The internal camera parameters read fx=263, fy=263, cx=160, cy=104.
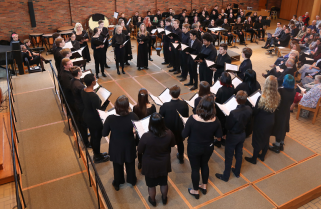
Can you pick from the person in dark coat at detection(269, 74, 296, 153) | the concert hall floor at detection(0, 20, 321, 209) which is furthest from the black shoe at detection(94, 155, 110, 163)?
the person in dark coat at detection(269, 74, 296, 153)

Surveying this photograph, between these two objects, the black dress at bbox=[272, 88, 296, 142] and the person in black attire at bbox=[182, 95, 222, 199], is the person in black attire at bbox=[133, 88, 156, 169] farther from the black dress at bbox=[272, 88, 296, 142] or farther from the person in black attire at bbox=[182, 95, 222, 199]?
the black dress at bbox=[272, 88, 296, 142]

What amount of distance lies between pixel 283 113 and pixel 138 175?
2.63 meters

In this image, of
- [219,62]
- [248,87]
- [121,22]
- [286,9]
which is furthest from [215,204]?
[286,9]

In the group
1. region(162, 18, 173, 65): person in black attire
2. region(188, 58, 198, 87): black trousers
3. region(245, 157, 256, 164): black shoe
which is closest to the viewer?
region(245, 157, 256, 164): black shoe

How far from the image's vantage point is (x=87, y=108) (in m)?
4.09

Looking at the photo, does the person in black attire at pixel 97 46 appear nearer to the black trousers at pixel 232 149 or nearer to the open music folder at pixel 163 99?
the open music folder at pixel 163 99

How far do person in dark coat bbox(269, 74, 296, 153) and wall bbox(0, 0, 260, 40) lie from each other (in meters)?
11.4

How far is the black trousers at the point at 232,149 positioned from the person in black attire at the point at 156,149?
3.68 ft

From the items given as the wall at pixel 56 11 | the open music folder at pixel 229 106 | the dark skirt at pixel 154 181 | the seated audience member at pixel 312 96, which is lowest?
the dark skirt at pixel 154 181

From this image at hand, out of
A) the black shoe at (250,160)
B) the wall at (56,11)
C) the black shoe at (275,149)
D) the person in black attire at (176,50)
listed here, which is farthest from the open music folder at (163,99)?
the wall at (56,11)

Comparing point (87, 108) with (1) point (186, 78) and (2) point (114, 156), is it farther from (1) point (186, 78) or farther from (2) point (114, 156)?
(1) point (186, 78)

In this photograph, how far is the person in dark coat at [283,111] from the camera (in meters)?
4.32

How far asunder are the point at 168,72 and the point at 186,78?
0.76 metres

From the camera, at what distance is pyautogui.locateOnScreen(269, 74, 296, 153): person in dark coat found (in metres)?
4.32
